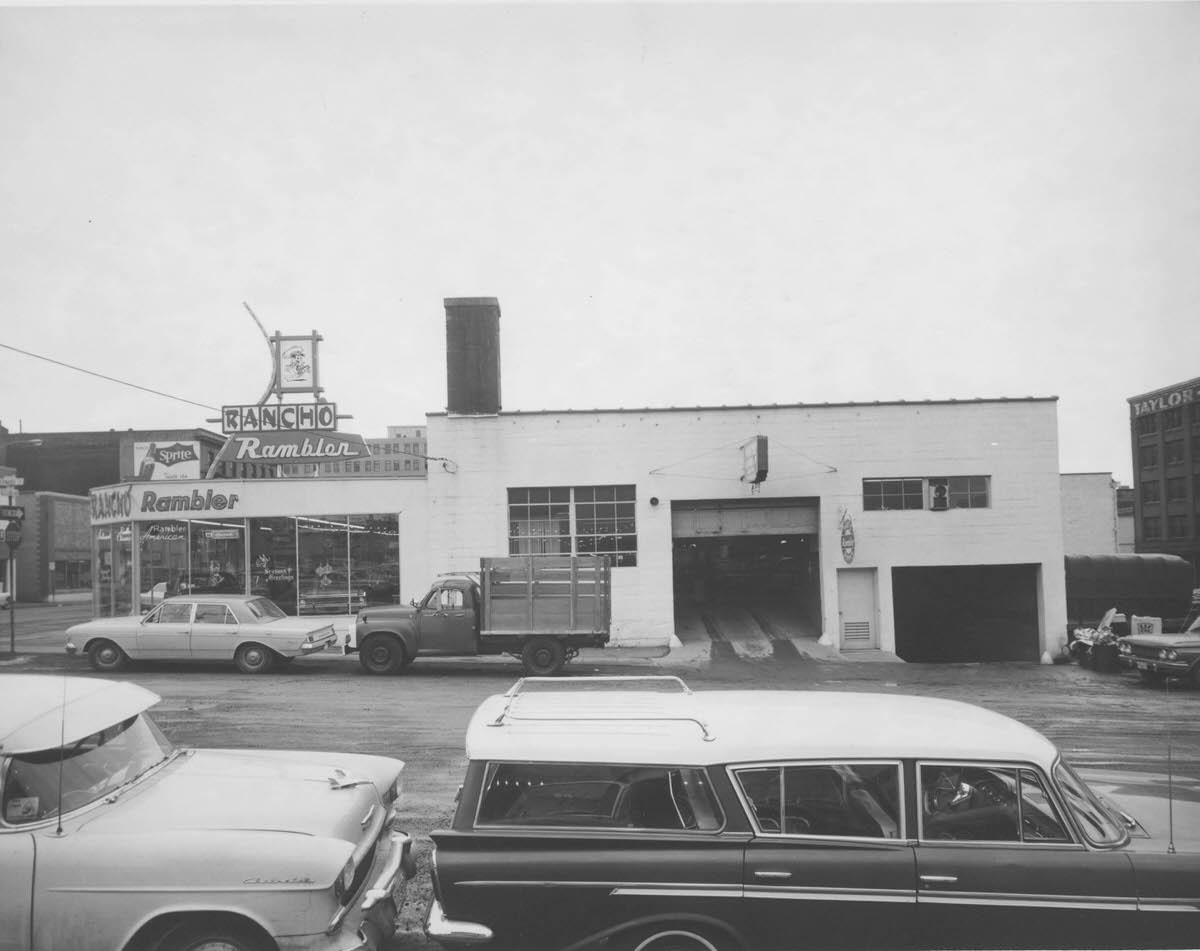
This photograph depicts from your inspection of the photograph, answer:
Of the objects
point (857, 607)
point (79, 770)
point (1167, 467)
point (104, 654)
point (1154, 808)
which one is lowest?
point (104, 654)

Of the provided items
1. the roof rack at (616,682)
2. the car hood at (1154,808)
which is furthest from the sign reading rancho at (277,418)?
the car hood at (1154,808)

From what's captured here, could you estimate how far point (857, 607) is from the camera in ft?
64.2

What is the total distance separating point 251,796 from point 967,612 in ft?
70.4

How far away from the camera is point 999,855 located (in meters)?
3.94

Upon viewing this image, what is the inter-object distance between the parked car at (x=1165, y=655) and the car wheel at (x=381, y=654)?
1360 centimetres

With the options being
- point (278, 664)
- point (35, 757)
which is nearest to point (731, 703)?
point (35, 757)

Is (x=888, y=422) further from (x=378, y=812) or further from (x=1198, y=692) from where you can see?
(x=378, y=812)

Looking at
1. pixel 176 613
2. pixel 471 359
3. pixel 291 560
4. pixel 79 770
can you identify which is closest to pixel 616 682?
pixel 79 770

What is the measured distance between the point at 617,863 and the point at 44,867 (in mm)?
2693

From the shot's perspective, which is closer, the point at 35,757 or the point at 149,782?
the point at 35,757

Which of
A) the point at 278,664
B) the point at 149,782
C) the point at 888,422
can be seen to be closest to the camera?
the point at 149,782

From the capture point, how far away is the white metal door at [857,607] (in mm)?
19484

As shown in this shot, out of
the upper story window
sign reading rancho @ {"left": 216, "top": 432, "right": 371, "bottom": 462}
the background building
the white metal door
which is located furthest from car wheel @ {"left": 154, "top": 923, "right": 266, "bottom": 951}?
the upper story window

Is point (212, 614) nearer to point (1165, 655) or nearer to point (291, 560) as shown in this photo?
point (291, 560)
